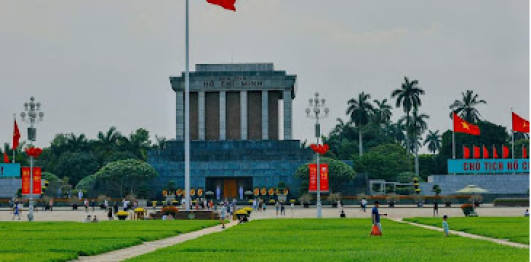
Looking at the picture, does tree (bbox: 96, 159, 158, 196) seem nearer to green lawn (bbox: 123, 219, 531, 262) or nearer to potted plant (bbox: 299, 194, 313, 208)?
potted plant (bbox: 299, 194, 313, 208)

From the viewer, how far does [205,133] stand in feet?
394

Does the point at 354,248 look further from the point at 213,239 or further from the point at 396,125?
the point at 396,125

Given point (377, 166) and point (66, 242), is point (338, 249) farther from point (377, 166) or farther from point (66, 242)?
point (377, 166)

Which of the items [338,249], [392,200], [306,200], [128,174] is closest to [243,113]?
[128,174]

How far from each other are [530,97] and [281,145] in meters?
106

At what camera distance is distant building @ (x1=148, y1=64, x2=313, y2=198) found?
110625 millimetres

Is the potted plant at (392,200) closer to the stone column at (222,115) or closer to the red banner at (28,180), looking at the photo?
the stone column at (222,115)

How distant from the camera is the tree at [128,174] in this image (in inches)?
4146

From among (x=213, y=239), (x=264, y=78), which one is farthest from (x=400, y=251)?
(x=264, y=78)

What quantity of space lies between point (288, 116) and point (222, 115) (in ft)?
29.6

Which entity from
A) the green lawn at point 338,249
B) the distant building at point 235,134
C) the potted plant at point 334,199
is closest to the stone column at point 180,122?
the distant building at point 235,134

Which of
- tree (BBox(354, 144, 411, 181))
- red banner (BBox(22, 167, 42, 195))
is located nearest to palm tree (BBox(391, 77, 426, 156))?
tree (BBox(354, 144, 411, 181))

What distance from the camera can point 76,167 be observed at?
132 m

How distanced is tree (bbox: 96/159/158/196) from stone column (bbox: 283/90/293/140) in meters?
20.2
